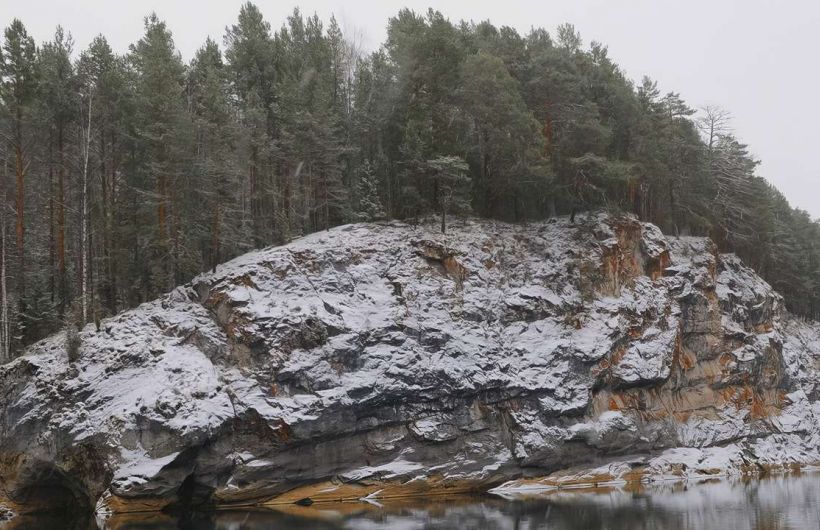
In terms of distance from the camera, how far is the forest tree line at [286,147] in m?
33.8

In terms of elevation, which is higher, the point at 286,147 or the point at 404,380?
the point at 286,147

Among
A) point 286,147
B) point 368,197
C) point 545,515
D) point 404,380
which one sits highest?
point 286,147

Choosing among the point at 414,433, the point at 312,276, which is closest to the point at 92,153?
the point at 312,276

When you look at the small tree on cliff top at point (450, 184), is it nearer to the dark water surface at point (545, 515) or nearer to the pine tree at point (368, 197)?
the pine tree at point (368, 197)

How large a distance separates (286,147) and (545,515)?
25816 millimetres

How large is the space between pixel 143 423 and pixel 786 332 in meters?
46.5

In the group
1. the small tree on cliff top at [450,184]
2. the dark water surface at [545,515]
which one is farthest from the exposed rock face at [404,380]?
the dark water surface at [545,515]

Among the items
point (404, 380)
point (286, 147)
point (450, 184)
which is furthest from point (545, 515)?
point (286, 147)

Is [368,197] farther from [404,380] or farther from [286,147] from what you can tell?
[404,380]

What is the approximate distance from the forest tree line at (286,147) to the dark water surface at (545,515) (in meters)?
11.9

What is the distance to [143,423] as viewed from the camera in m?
25.5

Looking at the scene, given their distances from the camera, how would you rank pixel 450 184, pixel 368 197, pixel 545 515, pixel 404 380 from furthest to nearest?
1. pixel 368 197
2. pixel 450 184
3. pixel 404 380
4. pixel 545 515

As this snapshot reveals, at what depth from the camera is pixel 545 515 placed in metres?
23.3

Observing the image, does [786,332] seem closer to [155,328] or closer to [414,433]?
[414,433]
